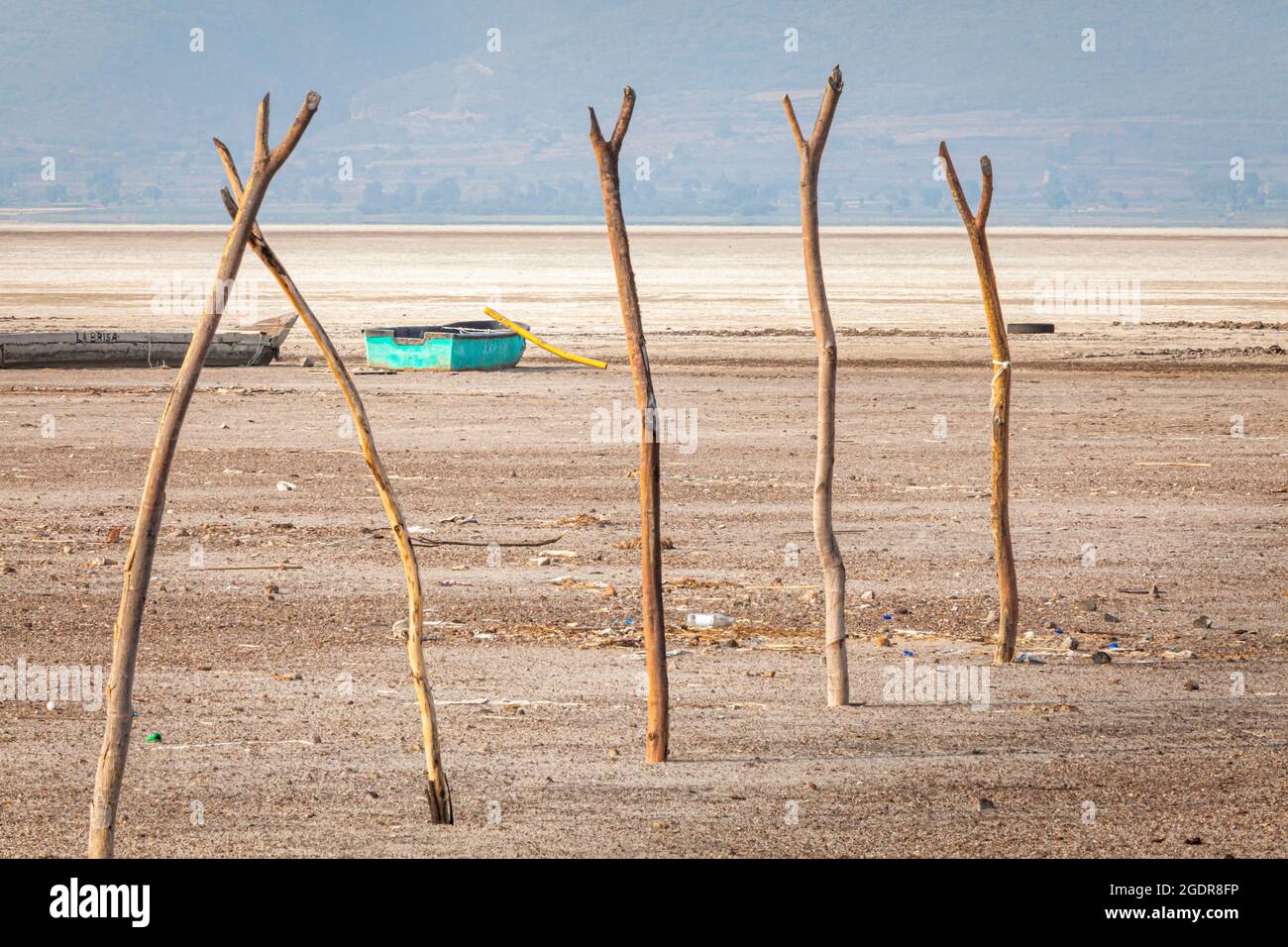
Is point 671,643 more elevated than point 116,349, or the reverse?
point 116,349

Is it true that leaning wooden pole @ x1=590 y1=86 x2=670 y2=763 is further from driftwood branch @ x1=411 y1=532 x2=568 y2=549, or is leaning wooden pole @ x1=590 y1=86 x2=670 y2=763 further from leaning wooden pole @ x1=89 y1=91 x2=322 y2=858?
driftwood branch @ x1=411 y1=532 x2=568 y2=549

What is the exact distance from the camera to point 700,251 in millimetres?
90938

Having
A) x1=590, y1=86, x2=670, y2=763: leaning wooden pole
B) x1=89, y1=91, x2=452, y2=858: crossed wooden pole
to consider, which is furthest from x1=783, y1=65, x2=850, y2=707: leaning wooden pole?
x1=89, y1=91, x2=452, y2=858: crossed wooden pole

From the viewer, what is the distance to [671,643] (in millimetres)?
9602

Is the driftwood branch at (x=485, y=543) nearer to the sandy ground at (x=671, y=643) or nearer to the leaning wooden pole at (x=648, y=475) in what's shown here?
the sandy ground at (x=671, y=643)

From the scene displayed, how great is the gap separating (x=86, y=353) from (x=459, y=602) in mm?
16975

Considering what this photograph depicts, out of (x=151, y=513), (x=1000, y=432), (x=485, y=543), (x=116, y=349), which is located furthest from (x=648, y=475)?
(x=116, y=349)

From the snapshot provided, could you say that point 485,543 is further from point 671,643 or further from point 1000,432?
point 1000,432

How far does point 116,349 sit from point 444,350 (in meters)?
4.82

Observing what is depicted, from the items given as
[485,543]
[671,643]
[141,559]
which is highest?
[141,559]

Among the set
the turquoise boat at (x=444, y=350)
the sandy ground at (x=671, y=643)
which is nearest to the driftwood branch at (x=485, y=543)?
the sandy ground at (x=671, y=643)

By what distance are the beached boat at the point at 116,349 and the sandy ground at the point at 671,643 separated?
240 inches
